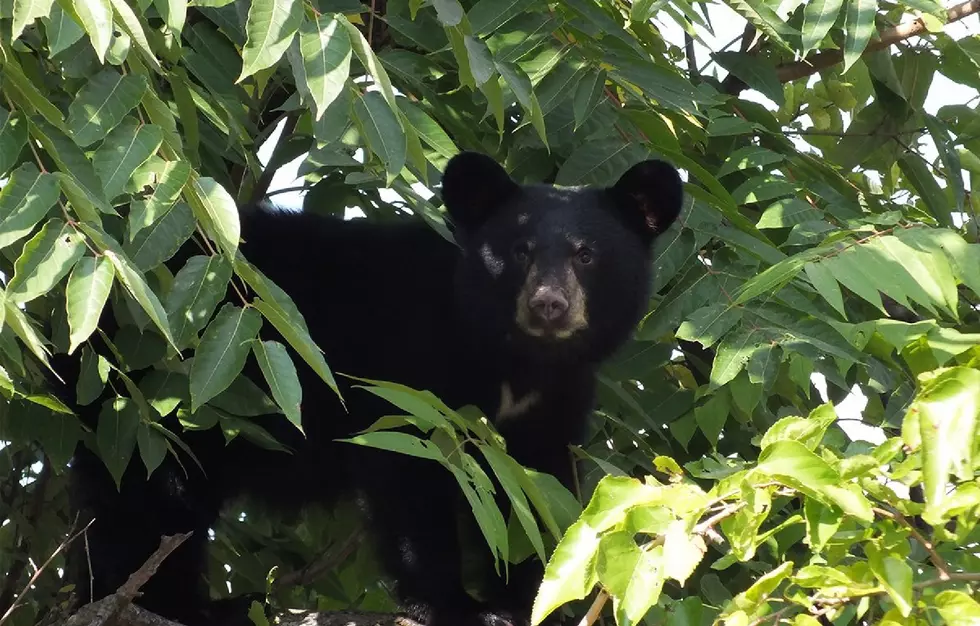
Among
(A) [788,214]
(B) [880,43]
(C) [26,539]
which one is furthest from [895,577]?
(C) [26,539]

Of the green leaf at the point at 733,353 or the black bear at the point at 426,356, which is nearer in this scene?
the green leaf at the point at 733,353

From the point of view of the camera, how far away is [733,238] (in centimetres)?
480

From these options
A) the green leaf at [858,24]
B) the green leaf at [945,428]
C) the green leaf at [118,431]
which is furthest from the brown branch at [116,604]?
the green leaf at [945,428]

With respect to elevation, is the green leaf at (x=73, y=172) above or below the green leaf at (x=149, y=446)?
above

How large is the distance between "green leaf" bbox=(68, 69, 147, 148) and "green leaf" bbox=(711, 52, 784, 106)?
3.39m

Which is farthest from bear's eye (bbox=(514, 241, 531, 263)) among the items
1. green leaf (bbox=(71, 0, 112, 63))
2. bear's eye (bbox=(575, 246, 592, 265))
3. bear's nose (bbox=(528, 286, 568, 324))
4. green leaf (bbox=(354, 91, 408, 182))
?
green leaf (bbox=(71, 0, 112, 63))

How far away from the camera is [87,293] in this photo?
2.82m

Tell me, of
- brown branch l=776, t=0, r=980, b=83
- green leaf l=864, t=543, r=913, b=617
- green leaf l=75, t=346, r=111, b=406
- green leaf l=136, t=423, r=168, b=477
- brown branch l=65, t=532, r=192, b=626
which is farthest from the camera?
brown branch l=776, t=0, r=980, b=83

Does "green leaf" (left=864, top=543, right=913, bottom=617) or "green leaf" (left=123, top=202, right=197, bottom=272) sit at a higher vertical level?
"green leaf" (left=123, top=202, right=197, bottom=272)

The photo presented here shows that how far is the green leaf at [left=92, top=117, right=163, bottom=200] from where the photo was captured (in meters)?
3.22

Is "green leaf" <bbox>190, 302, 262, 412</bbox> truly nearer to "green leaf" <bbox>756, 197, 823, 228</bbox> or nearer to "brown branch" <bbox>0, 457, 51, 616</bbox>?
"green leaf" <bbox>756, 197, 823, 228</bbox>

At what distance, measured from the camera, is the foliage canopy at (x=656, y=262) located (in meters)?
2.69

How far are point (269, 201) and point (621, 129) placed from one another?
1757mm

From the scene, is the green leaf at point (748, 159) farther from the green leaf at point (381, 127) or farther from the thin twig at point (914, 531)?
the thin twig at point (914, 531)
